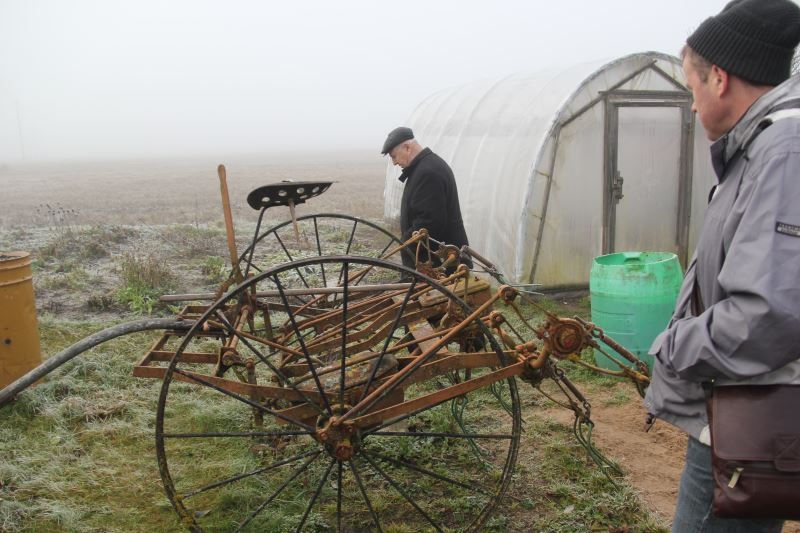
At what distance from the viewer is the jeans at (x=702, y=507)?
1.77 meters

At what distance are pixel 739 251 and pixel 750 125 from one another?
1.21 feet

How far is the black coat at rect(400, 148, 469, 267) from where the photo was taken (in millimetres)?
5496

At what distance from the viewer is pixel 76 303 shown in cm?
820

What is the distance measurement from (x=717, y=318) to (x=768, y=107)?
572 mm

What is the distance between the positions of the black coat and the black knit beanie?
12.4 feet

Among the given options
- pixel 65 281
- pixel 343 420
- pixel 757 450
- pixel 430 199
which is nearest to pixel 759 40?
pixel 757 450

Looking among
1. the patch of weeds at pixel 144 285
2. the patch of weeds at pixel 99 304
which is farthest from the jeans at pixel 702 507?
the patch of weeds at pixel 99 304

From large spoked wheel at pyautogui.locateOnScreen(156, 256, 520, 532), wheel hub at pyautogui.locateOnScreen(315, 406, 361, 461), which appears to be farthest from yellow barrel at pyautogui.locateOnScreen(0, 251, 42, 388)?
wheel hub at pyautogui.locateOnScreen(315, 406, 361, 461)

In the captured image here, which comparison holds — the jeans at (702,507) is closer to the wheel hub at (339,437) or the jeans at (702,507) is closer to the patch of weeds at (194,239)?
the wheel hub at (339,437)

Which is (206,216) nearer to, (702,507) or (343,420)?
(343,420)

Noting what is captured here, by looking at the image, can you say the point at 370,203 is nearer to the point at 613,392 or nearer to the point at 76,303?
the point at 76,303

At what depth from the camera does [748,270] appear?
5.00ft

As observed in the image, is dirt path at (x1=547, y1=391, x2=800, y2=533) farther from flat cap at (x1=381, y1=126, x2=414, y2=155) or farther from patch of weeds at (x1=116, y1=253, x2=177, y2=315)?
patch of weeds at (x1=116, y1=253, x2=177, y2=315)

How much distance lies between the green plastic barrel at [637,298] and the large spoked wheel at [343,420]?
1.12 meters
